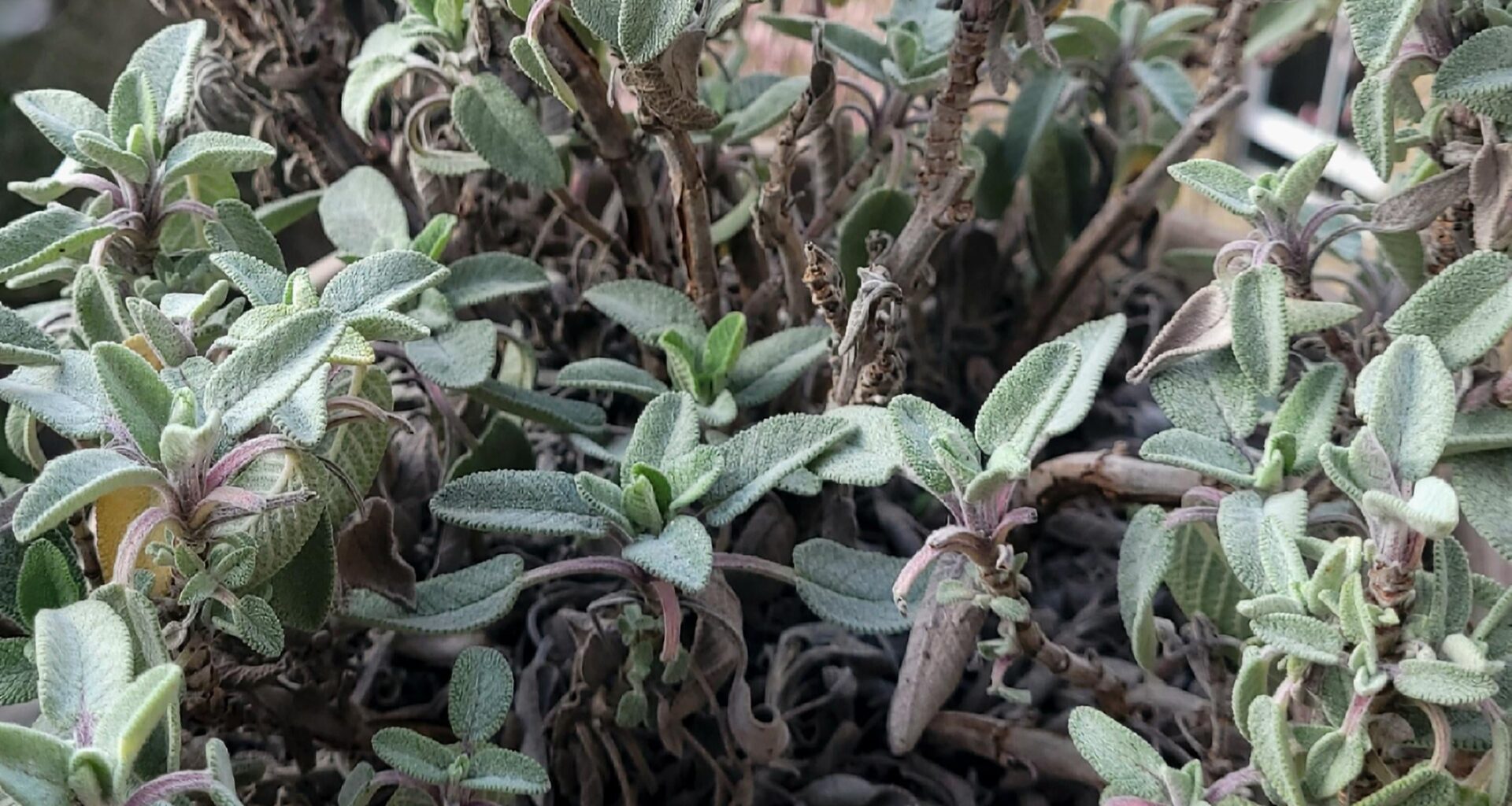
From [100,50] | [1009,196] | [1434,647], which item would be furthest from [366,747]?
[100,50]

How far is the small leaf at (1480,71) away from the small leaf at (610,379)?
0.34 metres

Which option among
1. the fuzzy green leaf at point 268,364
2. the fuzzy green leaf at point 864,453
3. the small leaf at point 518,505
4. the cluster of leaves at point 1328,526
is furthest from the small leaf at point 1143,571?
the fuzzy green leaf at point 268,364

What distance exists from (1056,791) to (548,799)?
0.83 feet

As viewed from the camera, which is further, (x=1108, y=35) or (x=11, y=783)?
(x=1108, y=35)

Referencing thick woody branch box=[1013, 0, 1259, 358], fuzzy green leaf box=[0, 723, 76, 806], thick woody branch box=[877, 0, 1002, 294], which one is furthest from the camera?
thick woody branch box=[1013, 0, 1259, 358]

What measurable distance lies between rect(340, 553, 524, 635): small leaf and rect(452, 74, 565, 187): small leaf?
19 cm

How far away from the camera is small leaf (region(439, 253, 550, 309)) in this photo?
58cm

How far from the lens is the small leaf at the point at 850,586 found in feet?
1.63

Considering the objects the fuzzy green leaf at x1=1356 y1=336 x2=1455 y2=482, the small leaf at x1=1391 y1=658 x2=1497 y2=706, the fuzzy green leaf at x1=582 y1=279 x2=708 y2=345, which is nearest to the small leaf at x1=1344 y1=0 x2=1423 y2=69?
the fuzzy green leaf at x1=1356 y1=336 x2=1455 y2=482

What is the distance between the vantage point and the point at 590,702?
1.85ft

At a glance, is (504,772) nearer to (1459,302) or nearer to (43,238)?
(43,238)

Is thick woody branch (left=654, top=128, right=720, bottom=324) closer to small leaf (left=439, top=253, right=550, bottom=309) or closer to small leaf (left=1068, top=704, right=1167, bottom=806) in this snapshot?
small leaf (left=439, top=253, right=550, bottom=309)

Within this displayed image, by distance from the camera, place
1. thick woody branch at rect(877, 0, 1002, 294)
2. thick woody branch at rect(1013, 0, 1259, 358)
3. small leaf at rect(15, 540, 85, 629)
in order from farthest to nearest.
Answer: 1. thick woody branch at rect(1013, 0, 1259, 358)
2. thick woody branch at rect(877, 0, 1002, 294)
3. small leaf at rect(15, 540, 85, 629)

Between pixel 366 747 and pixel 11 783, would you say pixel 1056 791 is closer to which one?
pixel 366 747
